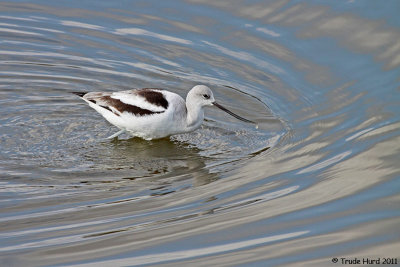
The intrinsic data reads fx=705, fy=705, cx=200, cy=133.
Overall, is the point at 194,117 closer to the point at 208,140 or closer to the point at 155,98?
the point at 208,140

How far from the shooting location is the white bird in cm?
966

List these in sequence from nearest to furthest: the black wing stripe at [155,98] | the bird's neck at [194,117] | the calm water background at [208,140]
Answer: the calm water background at [208,140]
the black wing stripe at [155,98]
the bird's neck at [194,117]

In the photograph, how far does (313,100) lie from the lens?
10555 millimetres

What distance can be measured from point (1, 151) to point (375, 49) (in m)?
6.19

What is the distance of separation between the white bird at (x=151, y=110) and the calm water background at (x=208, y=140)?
0.27 m

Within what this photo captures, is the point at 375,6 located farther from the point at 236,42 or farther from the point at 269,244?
the point at 269,244

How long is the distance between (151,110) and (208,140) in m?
0.92

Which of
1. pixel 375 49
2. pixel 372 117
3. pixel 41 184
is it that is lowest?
pixel 41 184

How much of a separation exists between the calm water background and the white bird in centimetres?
27

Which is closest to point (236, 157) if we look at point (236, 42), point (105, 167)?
point (105, 167)

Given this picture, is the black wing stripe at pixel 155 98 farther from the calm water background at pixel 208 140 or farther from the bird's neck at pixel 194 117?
the calm water background at pixel 208 140

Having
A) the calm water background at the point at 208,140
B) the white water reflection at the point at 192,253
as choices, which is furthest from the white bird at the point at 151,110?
the white water reflection at the point at 192,253

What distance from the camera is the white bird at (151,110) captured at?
9664mm

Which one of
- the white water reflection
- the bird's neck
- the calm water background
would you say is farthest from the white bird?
the white water reflection
